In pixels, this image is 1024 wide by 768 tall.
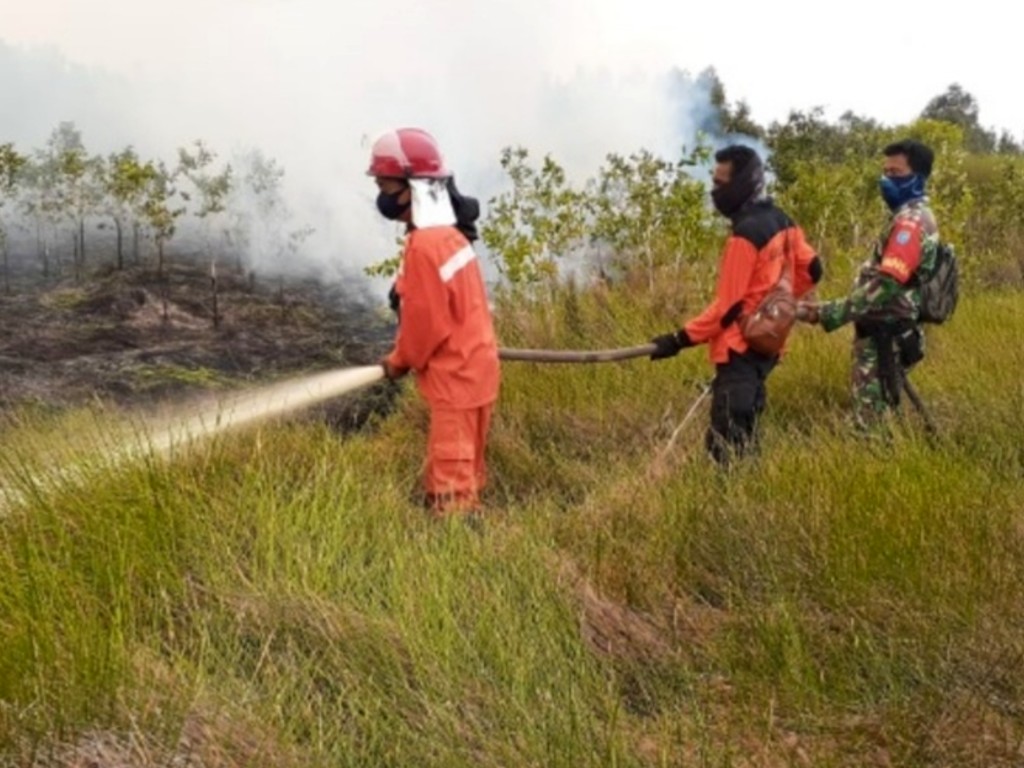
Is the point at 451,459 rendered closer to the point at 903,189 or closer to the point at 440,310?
the point at 440,310

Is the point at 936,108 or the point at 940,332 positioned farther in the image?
the point at 936,108

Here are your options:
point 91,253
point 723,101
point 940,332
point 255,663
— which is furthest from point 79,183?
point 255,663

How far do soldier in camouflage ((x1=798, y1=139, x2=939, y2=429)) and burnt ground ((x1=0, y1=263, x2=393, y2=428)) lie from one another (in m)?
10.5

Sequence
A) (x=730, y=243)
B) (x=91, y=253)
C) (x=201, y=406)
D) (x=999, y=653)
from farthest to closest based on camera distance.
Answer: (x=91, y=253) → (x=201, y=406) → (x=730, y=243) → (x=999, y=653)

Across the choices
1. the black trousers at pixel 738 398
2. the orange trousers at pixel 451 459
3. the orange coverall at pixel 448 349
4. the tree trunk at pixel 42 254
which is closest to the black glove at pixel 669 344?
the black trousers at pixel 738 398

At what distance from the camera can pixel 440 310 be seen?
444 centimetres

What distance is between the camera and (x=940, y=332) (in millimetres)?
7785

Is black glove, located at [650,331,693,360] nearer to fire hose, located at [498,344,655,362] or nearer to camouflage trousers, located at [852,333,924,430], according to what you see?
fire hose, located at [498,344,655,362]

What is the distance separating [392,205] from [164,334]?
1992cm

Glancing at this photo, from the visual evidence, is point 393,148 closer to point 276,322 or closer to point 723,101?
point 276,322

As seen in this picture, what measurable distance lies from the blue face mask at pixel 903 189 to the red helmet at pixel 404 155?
2132mm

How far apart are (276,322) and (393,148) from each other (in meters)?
22.4

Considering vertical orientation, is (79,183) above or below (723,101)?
below

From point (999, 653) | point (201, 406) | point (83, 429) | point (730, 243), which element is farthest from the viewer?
point (201, 406)
